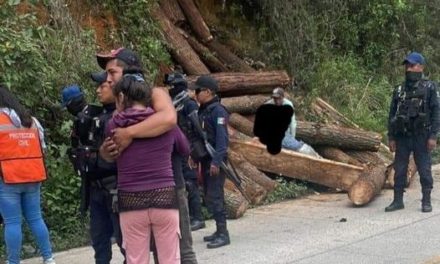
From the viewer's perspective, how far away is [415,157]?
9.65m

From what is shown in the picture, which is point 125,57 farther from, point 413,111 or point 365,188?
point 365,188

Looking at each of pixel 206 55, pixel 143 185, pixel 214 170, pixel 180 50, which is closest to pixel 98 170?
pixel 143 185

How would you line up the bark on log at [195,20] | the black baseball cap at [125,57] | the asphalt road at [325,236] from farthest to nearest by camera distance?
the bark on log at [195,20]
the asphalt road at [325,236]
the black baseball cap at [125,57]

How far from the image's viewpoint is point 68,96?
5988mm

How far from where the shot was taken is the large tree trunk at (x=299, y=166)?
10.9 meters

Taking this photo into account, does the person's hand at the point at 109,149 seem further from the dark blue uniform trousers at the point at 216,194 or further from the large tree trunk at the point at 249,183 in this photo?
the large tree trunk at the point at 249,183

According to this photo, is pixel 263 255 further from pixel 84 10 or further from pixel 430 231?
pixel 84 10

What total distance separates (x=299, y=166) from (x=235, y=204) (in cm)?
202

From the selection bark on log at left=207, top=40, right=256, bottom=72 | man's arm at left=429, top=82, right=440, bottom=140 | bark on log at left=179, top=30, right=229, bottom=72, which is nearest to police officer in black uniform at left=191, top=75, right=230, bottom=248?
man's arm at left=429, top=82, right=440, bottom=140

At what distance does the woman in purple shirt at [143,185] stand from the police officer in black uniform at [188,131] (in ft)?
5.84

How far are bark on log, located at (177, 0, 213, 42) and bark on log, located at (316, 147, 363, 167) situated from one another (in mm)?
3666

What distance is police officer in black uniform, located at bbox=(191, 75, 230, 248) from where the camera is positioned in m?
7.71

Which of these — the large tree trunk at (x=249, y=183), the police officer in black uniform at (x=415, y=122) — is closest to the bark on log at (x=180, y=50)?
the large tree trunk at (x=249, y=183)

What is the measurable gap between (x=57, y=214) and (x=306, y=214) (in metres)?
3.25
